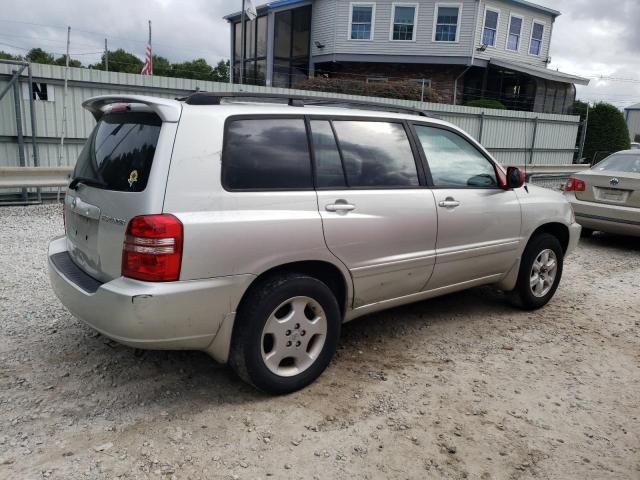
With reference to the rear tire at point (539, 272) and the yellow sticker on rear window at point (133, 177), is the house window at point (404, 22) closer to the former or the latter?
the rear tire at point (539, 272)

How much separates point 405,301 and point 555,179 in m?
13.0

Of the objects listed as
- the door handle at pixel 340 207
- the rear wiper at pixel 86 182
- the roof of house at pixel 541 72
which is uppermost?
the roof of house at pixel 541 72

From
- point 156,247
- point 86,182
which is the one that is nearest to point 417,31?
Answer: point 86,182

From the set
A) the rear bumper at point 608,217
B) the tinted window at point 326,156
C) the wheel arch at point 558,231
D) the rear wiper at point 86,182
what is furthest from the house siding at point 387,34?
the rear wiper at point 86,182

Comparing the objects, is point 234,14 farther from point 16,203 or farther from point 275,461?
point 275,461

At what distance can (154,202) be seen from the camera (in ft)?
9.00

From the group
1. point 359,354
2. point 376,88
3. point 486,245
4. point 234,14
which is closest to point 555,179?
point 376,88

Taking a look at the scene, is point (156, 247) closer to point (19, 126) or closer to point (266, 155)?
point (266, 155)

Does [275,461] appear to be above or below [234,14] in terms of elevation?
below

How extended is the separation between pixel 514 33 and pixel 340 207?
92.9 feet

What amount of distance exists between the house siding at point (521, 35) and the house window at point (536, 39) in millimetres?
203

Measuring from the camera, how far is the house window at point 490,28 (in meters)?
26.3

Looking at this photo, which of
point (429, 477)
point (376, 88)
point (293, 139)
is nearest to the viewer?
point (429, 477)

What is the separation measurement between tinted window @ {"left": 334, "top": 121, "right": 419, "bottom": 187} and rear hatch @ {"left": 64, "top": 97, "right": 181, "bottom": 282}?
1.17 metres
